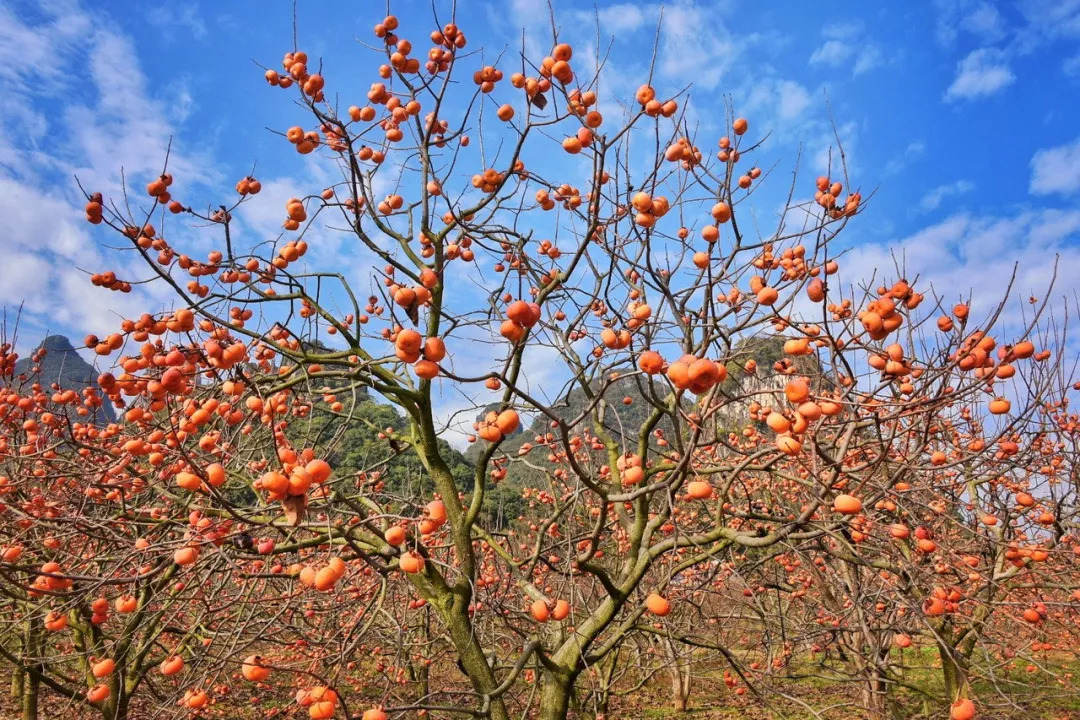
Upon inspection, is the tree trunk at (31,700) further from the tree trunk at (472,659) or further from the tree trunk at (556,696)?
the tree trunk at (556,696)

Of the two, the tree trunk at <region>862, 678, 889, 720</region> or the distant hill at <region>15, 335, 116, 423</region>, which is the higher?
→ the distant hill at <region>15, 335, 116, 423</region>

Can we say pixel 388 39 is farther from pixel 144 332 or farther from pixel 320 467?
pixel 320 467

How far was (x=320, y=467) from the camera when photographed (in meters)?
2.06

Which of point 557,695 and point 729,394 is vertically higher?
point 729,394

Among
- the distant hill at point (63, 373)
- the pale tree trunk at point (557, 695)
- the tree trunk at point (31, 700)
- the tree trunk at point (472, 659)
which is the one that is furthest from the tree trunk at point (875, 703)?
the tree trunk at point (31, 700)

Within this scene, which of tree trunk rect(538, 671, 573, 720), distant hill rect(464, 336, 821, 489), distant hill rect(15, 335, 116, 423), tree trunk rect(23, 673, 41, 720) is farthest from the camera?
tree trunk rect(23, 673, 41, 720)

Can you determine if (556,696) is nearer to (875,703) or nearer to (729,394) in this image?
(729,394)

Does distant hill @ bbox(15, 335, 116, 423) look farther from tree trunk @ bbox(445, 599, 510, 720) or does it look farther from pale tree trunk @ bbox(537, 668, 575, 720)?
pale tree trunk @ bbox(537, 668, 575, 720)

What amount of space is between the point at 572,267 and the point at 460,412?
4.21 feet

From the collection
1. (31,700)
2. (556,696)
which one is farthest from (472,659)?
(31,700)

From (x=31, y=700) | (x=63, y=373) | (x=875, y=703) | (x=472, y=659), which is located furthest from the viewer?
(x=63, y=373)

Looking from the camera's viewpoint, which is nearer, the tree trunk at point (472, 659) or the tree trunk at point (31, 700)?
the tree trunk at point (472, 659)

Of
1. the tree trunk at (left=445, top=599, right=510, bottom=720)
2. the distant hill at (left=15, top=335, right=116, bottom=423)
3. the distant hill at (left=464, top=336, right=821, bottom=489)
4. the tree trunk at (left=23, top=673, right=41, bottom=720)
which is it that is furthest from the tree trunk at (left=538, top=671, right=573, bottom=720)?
the tree trunk at (left=23, top=673, right=41, bottom=720)

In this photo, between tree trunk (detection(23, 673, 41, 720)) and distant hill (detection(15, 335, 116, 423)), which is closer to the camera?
distant hill (detection(15, 335, 116, 423))
